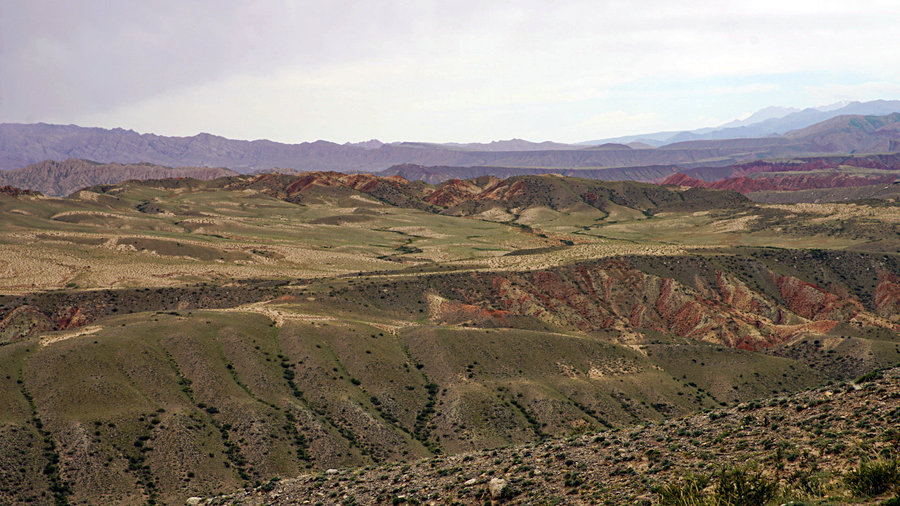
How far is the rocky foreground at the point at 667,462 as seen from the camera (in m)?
27.1

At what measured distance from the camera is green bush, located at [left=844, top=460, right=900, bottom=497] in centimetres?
2217

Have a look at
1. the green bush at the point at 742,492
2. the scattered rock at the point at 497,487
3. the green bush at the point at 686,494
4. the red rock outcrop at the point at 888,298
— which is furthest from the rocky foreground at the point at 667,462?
the red rock outcrop at the point at 888,298

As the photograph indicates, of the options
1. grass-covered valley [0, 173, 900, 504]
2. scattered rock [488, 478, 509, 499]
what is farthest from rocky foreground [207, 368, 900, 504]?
grass-covered valley [0, 173, 900, 504]

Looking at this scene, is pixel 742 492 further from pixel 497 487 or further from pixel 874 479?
pixel 497 487

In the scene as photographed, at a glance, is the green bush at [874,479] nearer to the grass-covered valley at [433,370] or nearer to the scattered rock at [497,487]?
the grass-covered valley at [433,370]

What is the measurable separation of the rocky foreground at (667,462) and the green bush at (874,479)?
10 centimetres

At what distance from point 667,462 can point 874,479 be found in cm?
1066

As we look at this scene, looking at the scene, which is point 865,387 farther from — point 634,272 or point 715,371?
point 634,272

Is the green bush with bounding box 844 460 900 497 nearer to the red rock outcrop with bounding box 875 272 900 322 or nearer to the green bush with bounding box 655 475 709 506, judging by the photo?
the green bush with bounding box 655 475 709 506

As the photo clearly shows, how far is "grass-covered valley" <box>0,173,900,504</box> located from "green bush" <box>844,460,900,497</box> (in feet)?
1.64

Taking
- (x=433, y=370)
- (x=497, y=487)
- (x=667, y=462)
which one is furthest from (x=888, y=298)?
(x=497, y=487)

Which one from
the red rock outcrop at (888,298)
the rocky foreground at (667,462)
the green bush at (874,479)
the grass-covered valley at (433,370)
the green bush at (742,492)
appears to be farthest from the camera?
the red rock outcrop at (888,298)

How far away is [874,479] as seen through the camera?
73.5ft

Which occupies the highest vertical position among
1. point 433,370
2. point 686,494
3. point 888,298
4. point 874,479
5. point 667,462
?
point 874,479
